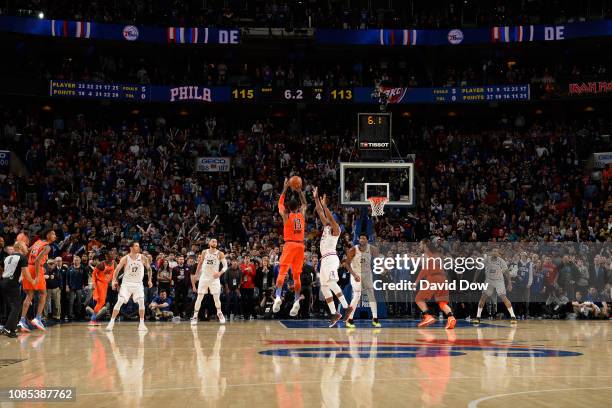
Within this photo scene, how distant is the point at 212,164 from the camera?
3825 centimetres

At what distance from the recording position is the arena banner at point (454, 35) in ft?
133

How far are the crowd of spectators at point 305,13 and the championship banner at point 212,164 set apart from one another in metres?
7.67

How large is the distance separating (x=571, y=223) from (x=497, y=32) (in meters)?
13.8

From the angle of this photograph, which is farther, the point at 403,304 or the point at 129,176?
the point at 129,176

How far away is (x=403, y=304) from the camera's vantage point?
26484mm

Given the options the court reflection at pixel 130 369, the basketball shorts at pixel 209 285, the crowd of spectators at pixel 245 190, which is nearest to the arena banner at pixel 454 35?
the crowd of spectators at pixel 245 190

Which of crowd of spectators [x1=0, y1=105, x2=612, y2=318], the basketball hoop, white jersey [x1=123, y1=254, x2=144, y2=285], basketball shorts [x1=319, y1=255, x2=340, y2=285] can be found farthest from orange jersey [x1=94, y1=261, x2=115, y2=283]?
the basketball hoop

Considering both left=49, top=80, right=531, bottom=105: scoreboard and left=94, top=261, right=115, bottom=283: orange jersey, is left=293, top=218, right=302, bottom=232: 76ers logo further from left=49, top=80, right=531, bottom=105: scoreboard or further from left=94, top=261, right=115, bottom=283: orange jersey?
left=49, top=80, right=531, bottom=105: scoreboard

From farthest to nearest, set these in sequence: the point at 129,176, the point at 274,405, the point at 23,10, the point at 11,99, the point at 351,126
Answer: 1. the point at 351,126
2. the point at 11,99
3. the point at 23,10
4. the point at 129,176
5. the point at 274,405

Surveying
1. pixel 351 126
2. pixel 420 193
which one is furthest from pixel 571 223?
pixel 351 126

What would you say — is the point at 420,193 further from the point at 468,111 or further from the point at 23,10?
the point at 23,10

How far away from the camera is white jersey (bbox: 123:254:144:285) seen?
816 inches

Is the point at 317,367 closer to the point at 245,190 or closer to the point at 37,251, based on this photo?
the point at 37,251

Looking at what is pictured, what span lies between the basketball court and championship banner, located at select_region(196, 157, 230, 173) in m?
19.5
